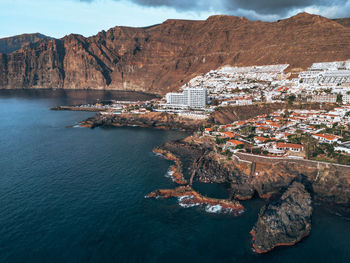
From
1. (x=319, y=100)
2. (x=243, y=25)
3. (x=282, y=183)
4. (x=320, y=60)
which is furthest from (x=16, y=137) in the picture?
(x=243, y=25)

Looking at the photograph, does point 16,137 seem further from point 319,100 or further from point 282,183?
point 319,100

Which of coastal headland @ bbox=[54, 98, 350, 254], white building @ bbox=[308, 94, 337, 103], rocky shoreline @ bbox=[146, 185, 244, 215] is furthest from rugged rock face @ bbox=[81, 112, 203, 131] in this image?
rocky shoreline @ bbox=[146, 185, 244, 215]

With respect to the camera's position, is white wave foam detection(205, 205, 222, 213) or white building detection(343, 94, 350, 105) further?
white building detection(343, 94, 350, 105)

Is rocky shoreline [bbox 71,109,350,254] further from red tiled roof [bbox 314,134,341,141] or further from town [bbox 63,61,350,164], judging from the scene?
red tiled roof [bbox 314,134,341,141]

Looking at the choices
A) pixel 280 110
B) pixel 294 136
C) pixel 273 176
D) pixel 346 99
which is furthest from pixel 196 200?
pixel 346 99

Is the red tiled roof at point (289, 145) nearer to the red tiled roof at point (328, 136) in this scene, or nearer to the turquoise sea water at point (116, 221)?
the red tiled roof at point (328, 136)

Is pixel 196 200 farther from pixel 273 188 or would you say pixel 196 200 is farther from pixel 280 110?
pixel 280 110

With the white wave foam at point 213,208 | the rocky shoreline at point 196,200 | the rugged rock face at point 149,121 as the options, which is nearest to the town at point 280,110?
the rugged rock face at point 149,121
